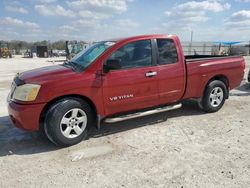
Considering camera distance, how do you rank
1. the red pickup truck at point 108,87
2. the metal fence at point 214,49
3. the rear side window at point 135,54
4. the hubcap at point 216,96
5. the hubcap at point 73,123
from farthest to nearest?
the metal fence at point 214,49, the hubcap at point 216,96, the rear side window at point 135,54, the hubcap at point 73,123, the red pickup truck at point 108,87

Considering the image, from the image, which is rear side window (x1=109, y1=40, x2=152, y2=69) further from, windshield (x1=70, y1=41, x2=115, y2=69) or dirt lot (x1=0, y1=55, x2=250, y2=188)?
dirt lot (x1=0, y1=55, x2=250, y2=188)

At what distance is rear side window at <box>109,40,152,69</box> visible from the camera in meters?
5.21

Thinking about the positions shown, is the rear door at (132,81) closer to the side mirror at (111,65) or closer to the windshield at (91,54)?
the side mirror at (111,65)

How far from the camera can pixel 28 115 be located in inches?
175

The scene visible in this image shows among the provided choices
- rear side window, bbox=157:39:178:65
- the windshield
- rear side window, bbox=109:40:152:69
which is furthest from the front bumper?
rear side window, bbox=157:39:178:65

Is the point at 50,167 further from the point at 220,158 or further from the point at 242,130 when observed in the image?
the point at 242,130

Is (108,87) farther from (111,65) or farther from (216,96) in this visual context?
(216,96)

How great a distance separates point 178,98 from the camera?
6016 millimetres

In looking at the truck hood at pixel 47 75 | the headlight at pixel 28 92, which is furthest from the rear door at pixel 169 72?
the headlight at pixel 28 92

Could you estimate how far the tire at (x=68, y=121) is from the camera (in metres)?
4.55

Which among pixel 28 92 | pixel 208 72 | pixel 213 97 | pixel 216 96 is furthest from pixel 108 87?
pixel 216 96

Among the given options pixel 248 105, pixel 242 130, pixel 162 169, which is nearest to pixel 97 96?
pixel 162 169

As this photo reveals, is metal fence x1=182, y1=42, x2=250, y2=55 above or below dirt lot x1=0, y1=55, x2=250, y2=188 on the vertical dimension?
above

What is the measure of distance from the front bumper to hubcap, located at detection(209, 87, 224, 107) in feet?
12.9
